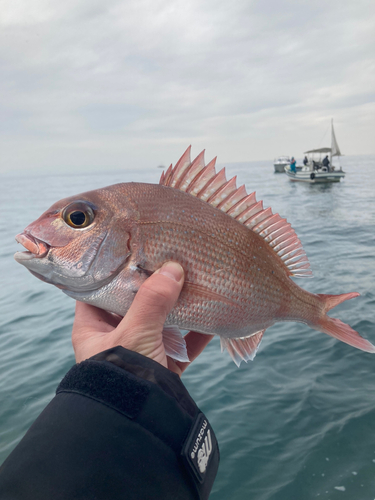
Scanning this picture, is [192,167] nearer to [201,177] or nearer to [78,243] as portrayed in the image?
[201,177]

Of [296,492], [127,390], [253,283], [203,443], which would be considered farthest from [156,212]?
[296,492]

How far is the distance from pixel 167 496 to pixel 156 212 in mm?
1478

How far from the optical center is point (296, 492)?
13.3 ft

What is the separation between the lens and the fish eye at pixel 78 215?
6.88 ft

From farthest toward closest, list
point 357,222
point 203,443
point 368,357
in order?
point 357,222 < point 368,357 < point 203,443

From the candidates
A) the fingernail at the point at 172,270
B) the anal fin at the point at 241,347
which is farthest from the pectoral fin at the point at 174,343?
the anal fin at the point at 241,347

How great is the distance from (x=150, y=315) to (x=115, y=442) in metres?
0.69

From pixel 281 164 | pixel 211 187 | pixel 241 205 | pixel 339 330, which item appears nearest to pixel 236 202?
pixel 241 205

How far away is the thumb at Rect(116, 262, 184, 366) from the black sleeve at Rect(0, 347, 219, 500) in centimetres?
19

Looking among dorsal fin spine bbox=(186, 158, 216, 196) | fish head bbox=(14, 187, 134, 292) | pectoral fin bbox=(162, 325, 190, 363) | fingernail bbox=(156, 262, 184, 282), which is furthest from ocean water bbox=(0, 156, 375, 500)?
dorsal fin spine bbox=(186, 158, 216, 196)

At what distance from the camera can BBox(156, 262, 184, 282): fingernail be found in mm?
2080

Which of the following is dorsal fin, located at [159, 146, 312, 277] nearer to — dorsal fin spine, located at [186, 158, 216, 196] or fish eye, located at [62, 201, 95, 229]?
dorsal fin spine, located at [186, 158, 216, 196]

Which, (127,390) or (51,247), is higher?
(51,247)

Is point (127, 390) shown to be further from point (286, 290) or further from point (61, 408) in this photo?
point (286, 290)
